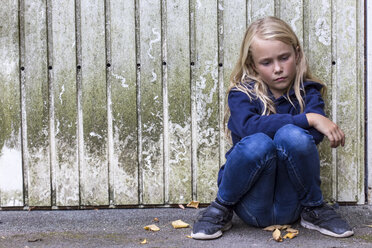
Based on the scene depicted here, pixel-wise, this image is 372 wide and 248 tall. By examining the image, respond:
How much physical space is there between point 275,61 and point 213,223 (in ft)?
2.89

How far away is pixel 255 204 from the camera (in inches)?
91.4

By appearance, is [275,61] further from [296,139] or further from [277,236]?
[277,236]

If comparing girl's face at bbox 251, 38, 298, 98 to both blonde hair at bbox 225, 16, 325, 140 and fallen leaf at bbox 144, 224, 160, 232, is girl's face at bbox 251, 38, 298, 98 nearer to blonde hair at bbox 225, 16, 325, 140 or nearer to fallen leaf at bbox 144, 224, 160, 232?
blonde hair at bbox 225, 16, 325, 140

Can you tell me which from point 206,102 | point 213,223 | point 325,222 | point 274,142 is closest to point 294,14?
point 206,102

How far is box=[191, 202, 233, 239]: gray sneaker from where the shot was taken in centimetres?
228

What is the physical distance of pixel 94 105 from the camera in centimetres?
283

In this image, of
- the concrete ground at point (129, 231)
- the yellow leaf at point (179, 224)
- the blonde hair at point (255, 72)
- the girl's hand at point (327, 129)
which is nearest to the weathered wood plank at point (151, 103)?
the concrete ground at point (129, 231)

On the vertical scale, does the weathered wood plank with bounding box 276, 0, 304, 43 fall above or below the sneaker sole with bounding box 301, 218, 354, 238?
above

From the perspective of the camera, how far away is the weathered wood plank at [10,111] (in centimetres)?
281

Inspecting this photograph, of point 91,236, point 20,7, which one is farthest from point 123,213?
point 20,7

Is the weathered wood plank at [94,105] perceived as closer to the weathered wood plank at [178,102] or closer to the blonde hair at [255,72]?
the weathered wood plank at [178,102]

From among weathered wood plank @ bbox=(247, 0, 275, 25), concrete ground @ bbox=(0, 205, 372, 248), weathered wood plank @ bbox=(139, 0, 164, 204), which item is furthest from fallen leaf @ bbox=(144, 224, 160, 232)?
weathered wood plank @ bbox=(247, 0, 275, 25)

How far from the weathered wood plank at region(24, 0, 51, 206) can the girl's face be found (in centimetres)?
129

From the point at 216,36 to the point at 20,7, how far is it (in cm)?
120
